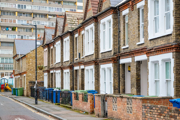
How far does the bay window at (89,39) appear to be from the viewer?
24764 mm

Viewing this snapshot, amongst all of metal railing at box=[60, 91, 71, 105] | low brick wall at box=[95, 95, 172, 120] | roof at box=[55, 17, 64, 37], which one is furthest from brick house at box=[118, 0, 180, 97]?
roof at box=[55, 17, 64, 37]

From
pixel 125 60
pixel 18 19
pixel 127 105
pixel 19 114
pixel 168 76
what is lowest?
pixel 19 114

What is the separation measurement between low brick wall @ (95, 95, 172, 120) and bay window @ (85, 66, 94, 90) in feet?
22.1

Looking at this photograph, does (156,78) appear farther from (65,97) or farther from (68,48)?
(68,48)

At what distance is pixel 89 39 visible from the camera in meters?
25.2

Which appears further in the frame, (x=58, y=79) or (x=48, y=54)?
(x=48, y=54)

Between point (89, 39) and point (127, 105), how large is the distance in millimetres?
11515

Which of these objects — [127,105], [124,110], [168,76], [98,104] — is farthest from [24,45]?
[168,76]

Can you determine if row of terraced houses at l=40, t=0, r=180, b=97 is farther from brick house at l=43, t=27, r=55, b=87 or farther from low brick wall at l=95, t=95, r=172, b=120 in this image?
brick house at l=43, t=27, r=55, b=87

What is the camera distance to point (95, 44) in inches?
928

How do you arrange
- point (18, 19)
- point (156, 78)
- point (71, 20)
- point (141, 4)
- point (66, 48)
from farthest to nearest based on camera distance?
point (18, 19) → point (66, 48) → point (71, 20) → point (141, 4) → point (156, 78)

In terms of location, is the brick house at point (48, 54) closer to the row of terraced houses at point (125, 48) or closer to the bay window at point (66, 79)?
the bay window at point (66, 79)

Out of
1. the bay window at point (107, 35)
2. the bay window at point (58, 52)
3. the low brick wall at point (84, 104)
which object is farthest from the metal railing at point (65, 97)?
the bay window at point (58, 52)

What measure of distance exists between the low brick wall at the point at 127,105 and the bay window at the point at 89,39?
7527mm
